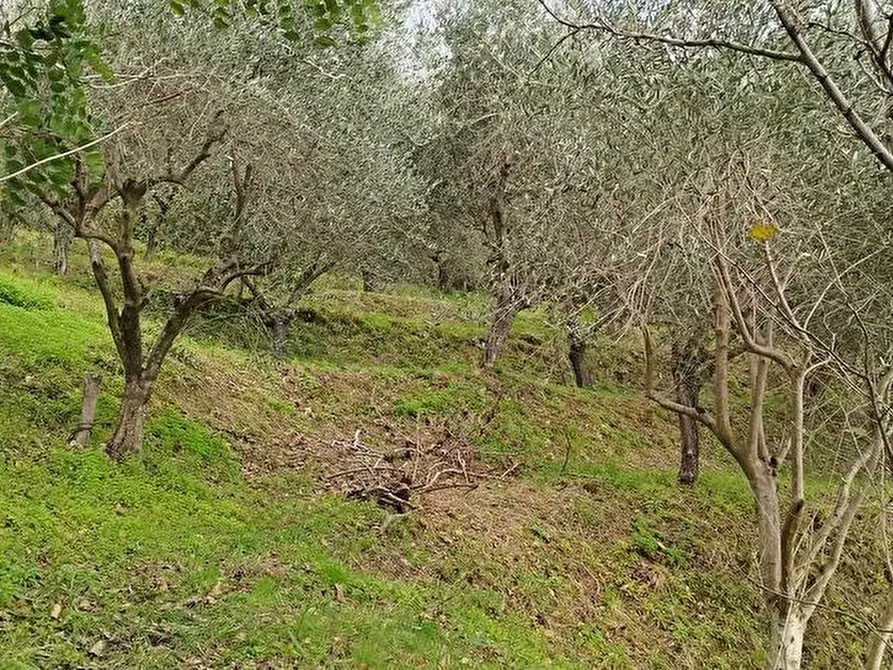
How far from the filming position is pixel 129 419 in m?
9.68

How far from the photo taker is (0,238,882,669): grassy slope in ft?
21.6

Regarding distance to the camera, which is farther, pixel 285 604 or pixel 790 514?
pixel 790 514

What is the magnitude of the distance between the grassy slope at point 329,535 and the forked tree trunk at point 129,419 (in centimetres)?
23

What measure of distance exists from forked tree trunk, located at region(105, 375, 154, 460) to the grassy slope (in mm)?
234

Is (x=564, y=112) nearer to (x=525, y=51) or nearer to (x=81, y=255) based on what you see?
(x=525, y=51)

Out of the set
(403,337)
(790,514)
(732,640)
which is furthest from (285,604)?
(403,337)

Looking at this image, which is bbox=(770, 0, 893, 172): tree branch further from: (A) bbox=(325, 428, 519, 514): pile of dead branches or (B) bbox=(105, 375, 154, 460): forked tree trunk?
(B) bbox=(105, 375, 154, 460): forked tree trunk

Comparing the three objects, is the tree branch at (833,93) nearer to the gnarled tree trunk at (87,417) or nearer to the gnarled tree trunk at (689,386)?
the gnarled tree trunk at (689,386)

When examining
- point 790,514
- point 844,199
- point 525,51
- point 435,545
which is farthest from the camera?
point 525,51

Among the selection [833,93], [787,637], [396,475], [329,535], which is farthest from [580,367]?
[833,93]

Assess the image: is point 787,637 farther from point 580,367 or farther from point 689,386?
point 580,367

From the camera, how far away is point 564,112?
1304 cm

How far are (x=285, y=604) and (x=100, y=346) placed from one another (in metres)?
7.96

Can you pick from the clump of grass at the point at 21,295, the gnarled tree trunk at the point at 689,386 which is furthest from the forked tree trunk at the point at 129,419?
the gnarled tree trunk at the point at 689,386
